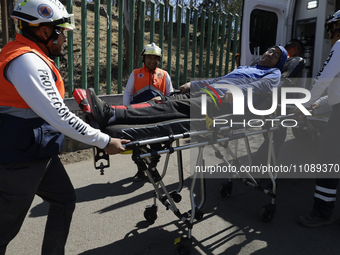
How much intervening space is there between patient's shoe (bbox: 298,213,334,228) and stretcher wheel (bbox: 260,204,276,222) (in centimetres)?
28

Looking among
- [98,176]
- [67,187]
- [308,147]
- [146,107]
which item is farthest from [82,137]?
[308,147]

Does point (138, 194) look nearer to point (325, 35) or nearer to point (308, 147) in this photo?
point (308, 147)

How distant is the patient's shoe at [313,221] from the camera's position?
298 centimetres

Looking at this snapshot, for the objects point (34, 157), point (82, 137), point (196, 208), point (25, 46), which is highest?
point (25, 46)

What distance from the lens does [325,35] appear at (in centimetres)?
552

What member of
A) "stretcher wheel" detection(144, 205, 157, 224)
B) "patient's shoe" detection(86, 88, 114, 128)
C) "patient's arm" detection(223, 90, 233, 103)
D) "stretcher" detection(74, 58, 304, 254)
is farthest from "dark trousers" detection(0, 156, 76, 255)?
"patient's arm" detection(223, 90, 233, 103)

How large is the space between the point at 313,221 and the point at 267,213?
0.44 meters

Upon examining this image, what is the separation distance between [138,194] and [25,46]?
7.87ft

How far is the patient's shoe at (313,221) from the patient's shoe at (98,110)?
7.17 ft

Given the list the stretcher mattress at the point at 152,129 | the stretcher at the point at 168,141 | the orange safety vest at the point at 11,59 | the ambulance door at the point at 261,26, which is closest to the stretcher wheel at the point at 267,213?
the stretcher at the point at 168,141

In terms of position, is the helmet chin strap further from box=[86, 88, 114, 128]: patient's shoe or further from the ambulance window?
the ambulance window

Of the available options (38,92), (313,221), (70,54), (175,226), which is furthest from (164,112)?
(70,54)

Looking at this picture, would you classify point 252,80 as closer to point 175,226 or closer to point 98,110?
point 175,226

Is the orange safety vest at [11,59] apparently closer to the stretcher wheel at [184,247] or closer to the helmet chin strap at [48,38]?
the helmet chin strap at [48,38]
